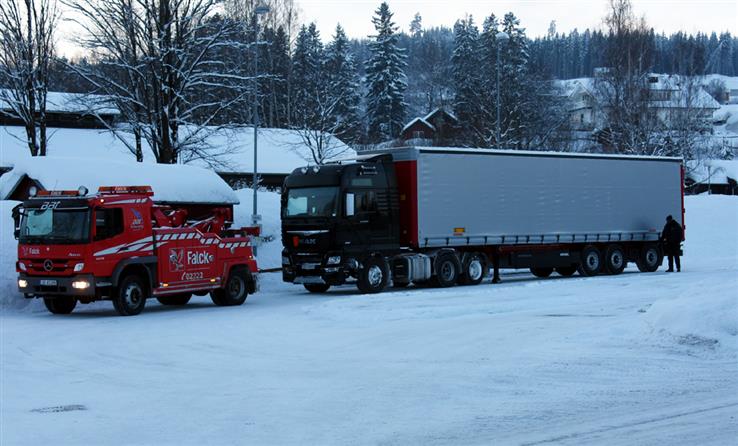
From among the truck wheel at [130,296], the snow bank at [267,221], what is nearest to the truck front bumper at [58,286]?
the truck wheel at [130,296]

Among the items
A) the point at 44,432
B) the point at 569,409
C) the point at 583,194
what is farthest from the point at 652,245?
the point at 44,432

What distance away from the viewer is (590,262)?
102ft

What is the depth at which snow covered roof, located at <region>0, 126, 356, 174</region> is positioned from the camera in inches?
2057

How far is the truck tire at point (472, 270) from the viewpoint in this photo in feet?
91.2

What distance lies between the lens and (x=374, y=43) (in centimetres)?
9831

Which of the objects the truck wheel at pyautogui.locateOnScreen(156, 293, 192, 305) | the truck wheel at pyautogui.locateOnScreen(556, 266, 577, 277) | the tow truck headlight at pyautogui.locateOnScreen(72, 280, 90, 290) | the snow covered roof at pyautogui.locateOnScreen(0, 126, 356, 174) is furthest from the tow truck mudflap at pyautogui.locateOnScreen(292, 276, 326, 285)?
the snow covered roof at pyautogui.locateOnScreen(0, 126, 356, 174)

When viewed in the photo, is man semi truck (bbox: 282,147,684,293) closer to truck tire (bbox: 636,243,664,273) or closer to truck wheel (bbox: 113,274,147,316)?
truck tire (bbox: 636,243,664,273)

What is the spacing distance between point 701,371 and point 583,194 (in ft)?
63.8

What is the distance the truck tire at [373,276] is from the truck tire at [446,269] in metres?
1.69

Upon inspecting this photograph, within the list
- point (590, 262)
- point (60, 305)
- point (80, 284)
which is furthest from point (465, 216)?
point (80, 284)

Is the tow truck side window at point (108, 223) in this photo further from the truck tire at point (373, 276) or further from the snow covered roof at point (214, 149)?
the snow covered roof at point (214, 149)

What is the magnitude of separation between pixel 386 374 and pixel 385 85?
8691cm

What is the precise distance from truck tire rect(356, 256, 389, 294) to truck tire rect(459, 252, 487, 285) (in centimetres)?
285

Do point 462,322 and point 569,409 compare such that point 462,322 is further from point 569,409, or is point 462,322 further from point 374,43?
point 374,43
